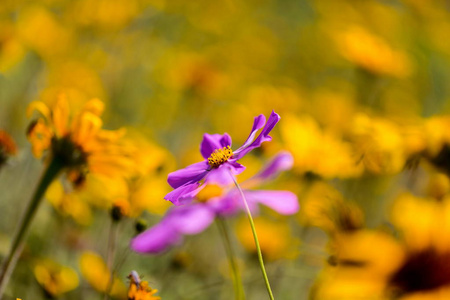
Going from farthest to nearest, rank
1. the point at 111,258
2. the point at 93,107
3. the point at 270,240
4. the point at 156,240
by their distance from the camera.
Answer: the point at 270,240 → the point at 93,107 → the point at 111,258 → the point at 156,240

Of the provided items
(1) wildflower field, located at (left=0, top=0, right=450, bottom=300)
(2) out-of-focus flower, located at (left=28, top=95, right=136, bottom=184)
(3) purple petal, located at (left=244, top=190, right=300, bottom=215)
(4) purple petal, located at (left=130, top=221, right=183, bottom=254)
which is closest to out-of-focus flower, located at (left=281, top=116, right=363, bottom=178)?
(1) wildflower field, located at (left=0, top=0, right=450, bottom=300)

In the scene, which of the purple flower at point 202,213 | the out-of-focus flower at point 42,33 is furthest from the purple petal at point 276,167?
the out-of-focus flower at point 42,33

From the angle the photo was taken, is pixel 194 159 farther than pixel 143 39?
No

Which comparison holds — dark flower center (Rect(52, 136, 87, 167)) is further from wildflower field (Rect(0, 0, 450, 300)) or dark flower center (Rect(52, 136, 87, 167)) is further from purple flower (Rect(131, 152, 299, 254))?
purple flower (Rect(131, 152, 299, 254))

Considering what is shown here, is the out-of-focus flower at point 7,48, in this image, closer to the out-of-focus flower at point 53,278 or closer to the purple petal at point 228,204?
the out-of-focus flower at point 53,278

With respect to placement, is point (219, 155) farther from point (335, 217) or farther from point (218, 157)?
point (335, 217)

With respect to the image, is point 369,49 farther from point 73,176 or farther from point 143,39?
point 73,176

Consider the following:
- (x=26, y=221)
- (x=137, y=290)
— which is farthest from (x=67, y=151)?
(x=137, y=290)

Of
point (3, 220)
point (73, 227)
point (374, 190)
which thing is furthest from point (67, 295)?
point (374, 190)
